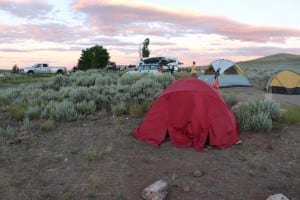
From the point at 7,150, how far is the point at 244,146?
4.68 m

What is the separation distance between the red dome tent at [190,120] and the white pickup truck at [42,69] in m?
47.2

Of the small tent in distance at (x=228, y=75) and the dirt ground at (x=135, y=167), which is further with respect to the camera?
the small tent in distance at (x=228, y=75)

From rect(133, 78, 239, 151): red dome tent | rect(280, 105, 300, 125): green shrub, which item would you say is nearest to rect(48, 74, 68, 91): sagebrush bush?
rect(133, 78, 239, 151): red dome tent

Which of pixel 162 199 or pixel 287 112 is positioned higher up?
pixel 287 112

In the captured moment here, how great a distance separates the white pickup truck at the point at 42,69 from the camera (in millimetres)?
55628

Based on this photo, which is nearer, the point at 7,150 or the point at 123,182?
the point at 123,182

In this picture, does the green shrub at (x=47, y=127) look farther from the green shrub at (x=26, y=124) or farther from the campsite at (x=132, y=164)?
the green shrub at (x=26, y=124)

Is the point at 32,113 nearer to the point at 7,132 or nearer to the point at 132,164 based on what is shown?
the point at 7,132

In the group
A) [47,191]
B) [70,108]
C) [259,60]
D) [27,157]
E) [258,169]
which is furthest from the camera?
[259,60]

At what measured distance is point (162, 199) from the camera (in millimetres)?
6789

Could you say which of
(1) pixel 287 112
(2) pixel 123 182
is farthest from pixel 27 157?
(1) pixel 287 112

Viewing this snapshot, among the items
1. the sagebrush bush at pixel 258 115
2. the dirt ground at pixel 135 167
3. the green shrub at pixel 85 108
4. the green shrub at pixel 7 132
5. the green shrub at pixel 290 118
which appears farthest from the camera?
the green shrub at pixel 85 108

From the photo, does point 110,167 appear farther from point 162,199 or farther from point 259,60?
point 259,60

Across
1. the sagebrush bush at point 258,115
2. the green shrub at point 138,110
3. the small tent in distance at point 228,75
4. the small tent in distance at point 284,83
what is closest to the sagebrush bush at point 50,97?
the green shrub at point 138,110
